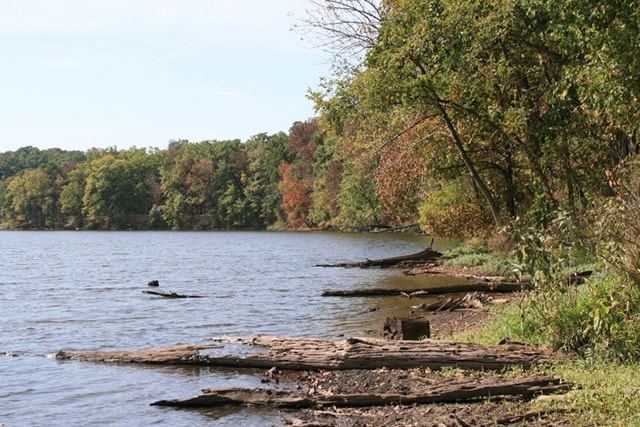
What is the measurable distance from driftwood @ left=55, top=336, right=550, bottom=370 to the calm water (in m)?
0.34

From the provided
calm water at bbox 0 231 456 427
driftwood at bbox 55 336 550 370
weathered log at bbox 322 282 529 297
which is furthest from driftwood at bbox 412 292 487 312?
driftwood at bbox 55 336 550 370

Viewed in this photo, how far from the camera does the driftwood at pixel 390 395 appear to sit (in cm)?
915

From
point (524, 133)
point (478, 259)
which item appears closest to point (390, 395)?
point (524, 133)

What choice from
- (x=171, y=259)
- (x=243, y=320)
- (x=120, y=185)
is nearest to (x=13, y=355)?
(x=243, y=320)

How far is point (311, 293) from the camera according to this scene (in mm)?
27500

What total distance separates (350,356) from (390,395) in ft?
7.01

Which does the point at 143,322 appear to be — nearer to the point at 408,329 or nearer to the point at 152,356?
the point at 152,356

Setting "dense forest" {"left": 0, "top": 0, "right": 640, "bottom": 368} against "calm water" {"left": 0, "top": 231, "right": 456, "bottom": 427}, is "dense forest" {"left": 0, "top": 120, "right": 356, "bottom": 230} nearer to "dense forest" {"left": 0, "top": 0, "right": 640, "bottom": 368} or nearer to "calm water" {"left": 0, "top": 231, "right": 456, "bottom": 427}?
"calm water" {"left": 0, "top": 231, "right": 456, "bottom": 427}

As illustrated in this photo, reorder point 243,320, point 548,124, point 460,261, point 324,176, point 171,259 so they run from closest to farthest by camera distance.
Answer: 1. point 548,124
2. point 243,320
3. point 460,261
4. point 171,259
5. point 324,176

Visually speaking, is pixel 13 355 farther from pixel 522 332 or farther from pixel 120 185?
pixel 120 185

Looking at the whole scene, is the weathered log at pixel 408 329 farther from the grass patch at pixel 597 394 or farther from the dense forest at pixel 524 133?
the grass patch at pixel 597 394

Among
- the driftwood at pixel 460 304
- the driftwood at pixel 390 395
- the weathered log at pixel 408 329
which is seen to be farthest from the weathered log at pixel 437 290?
the driftwood at pixel 390 395

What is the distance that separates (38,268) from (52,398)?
37.9 m

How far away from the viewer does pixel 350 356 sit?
11.8 metres
